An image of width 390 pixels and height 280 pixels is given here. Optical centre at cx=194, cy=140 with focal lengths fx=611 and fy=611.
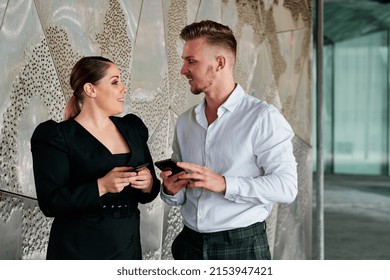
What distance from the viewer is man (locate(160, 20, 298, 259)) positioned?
211cm

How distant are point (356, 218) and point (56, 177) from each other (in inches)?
337

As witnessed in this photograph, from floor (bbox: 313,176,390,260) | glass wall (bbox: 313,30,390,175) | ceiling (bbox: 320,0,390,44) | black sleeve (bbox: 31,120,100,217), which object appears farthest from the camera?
glass wall (bbox: 313,30,390,175)

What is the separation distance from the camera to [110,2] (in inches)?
132

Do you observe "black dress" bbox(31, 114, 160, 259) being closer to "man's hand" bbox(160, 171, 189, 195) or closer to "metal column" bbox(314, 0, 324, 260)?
"man's hand" bbox(160, 171, 189, 195)

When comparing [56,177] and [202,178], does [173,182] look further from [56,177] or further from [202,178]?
[56,177]

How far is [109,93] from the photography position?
2074 mm

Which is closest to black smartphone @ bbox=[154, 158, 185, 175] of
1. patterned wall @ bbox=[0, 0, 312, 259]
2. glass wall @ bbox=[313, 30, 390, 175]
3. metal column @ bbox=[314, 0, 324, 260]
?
patterned wall @ bbox=[0, 0, 312, 259]

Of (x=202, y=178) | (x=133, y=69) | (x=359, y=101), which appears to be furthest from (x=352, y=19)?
(x=202, y=178)

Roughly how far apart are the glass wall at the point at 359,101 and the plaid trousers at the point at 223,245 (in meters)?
12.9

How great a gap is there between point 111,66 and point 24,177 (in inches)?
37.7

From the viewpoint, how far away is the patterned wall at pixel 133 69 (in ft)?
8.95

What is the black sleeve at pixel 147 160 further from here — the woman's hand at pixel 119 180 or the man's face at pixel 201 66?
the man's face at pixel 201 66

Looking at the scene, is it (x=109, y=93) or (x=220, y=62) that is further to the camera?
(x=220, y=62)

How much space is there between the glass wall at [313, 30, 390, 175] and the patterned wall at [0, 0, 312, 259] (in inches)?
352
